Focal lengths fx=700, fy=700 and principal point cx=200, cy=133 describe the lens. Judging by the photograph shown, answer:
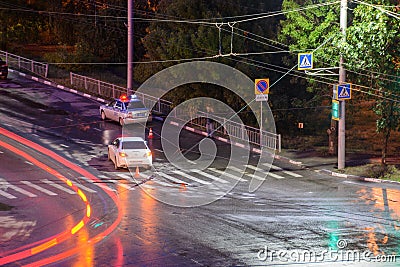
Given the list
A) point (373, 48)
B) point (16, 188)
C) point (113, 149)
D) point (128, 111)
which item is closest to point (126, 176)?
point (113, 149)

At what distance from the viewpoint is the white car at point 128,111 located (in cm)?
3947

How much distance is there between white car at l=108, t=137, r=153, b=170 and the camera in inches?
1192

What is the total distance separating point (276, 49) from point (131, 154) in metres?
15.3

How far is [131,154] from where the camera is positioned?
3033 cm

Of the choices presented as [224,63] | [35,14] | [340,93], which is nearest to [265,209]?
[340,93]

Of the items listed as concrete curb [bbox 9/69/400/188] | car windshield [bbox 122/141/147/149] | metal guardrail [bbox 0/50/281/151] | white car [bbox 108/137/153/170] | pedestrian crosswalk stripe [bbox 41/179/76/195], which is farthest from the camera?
metal guardrail [bbox 0/50/281/151]

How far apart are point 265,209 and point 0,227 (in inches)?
338

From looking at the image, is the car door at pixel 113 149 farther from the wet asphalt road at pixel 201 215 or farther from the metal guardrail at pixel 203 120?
the metal guardrail at pixel 203 120

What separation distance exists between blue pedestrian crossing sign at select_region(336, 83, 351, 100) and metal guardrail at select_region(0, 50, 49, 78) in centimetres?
2720

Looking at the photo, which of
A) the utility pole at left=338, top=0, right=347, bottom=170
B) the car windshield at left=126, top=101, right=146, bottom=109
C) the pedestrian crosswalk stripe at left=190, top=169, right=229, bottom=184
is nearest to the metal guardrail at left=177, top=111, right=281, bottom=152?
the car windshield at left=126, top=101, right=146, bottom=109

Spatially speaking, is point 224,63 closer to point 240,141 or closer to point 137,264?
point 240,141

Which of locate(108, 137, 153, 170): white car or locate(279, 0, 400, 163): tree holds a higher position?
locate(279, 0, 400, 163): tree

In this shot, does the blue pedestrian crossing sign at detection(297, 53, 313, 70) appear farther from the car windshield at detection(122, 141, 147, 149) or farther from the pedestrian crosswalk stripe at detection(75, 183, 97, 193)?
the pedestrian crosswalk stripe at detection(75, 183, 97, 193)

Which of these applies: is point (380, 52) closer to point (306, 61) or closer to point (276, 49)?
point (306, 61)
